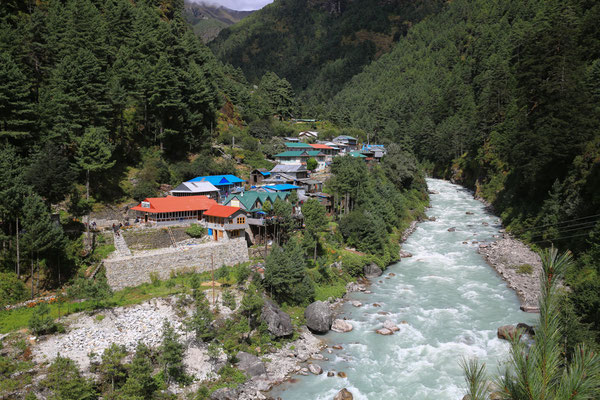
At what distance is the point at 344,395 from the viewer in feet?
60.5

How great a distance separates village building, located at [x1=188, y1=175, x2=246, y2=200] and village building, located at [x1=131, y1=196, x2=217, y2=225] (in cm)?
531

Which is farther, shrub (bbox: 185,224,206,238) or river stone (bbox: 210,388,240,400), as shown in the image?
shrub (bbox: 185,224,206,238)

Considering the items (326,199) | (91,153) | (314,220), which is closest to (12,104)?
(91,153)

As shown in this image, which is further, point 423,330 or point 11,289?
point 423,330

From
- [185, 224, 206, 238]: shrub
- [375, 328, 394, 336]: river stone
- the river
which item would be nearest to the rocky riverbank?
the river

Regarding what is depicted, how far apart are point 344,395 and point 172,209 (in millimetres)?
20421

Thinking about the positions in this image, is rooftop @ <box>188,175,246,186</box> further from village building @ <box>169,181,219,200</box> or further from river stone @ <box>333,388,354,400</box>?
river stone @ <box>333,388,354,400</box>

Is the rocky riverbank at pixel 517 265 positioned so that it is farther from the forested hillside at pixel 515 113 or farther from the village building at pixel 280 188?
the village building at pixel 280 188

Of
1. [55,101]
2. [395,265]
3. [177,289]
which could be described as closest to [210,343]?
[177,289]

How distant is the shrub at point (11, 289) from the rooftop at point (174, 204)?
10743 millimetres

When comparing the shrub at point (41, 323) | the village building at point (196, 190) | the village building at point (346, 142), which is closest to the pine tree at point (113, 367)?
the shrub at point (41, 323)

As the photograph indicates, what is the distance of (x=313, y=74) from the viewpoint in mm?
164500

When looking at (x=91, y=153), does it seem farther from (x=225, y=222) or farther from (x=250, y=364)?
(x=250, y=364)

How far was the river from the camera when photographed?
63.5 ft
